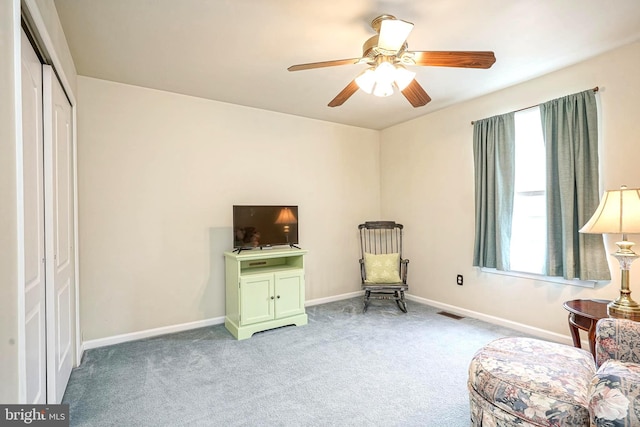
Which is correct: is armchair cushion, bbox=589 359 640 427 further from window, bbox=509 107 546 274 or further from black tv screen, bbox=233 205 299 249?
black tv screen, bbox=233 205 299 249

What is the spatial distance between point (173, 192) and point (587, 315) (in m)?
3.73

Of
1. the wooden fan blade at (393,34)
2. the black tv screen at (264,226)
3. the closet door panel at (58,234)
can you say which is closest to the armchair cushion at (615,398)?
the wooden fan blade at (393,34)

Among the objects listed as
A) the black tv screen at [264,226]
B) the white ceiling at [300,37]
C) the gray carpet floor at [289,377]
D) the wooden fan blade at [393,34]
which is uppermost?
the white ceiling at [300,37]

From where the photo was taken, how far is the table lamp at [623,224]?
206 cm

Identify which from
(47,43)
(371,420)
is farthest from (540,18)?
(47,43)

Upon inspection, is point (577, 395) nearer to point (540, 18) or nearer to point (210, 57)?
point (540, 18)

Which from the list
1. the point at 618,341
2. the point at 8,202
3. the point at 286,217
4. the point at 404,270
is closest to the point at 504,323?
the point at 404,270

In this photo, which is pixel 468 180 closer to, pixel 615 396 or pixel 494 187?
pixel 494 187

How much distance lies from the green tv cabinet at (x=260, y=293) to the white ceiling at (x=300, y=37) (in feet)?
6.02

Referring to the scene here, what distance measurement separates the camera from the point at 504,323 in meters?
3.37

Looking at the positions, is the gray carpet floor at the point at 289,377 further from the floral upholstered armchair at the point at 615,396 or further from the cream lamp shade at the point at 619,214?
the cream lamp shade at the point at 619,214

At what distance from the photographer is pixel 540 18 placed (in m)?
2.15

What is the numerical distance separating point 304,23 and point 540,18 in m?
1.61

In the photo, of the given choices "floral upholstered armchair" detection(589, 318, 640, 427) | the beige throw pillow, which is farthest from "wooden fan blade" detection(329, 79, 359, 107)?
the beige throw pillow
